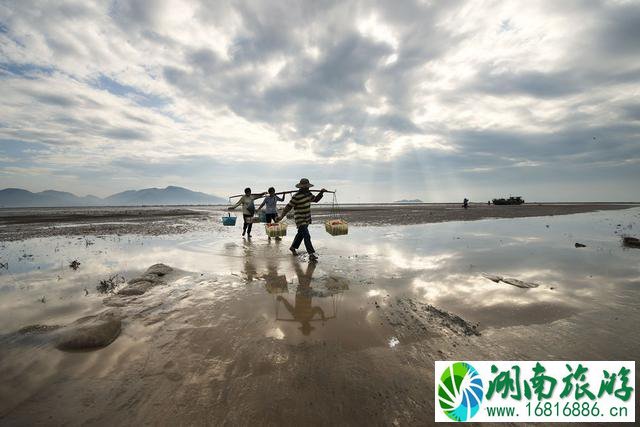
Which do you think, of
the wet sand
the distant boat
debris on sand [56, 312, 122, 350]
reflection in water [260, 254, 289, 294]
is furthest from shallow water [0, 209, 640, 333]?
the distant boat

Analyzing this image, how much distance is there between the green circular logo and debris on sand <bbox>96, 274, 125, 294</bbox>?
24.7ft

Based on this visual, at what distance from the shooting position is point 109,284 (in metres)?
7.62

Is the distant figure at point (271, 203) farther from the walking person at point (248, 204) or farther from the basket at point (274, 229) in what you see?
the basket at point (274, 229)

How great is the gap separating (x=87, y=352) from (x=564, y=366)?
21.8 feet

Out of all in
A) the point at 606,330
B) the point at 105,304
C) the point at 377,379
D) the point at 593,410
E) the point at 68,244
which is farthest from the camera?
the point at 68,244

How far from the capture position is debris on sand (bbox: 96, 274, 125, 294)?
23.4 ft

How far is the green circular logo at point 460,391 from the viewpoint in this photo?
3.14 m

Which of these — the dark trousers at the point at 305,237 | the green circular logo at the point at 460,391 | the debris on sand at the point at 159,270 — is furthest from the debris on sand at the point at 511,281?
the debris on sand at the point at 159,270

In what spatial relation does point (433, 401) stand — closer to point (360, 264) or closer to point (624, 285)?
point (360, 264)

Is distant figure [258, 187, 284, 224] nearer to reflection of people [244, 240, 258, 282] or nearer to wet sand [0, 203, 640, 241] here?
reflection of people [244, 240, 258, 282]

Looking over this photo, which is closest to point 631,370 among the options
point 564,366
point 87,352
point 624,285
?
point 564,366

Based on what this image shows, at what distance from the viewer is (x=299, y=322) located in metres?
5.25

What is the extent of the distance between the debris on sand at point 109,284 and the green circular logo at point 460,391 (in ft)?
24.7

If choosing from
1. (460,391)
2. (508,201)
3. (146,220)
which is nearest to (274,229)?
(460,391)
